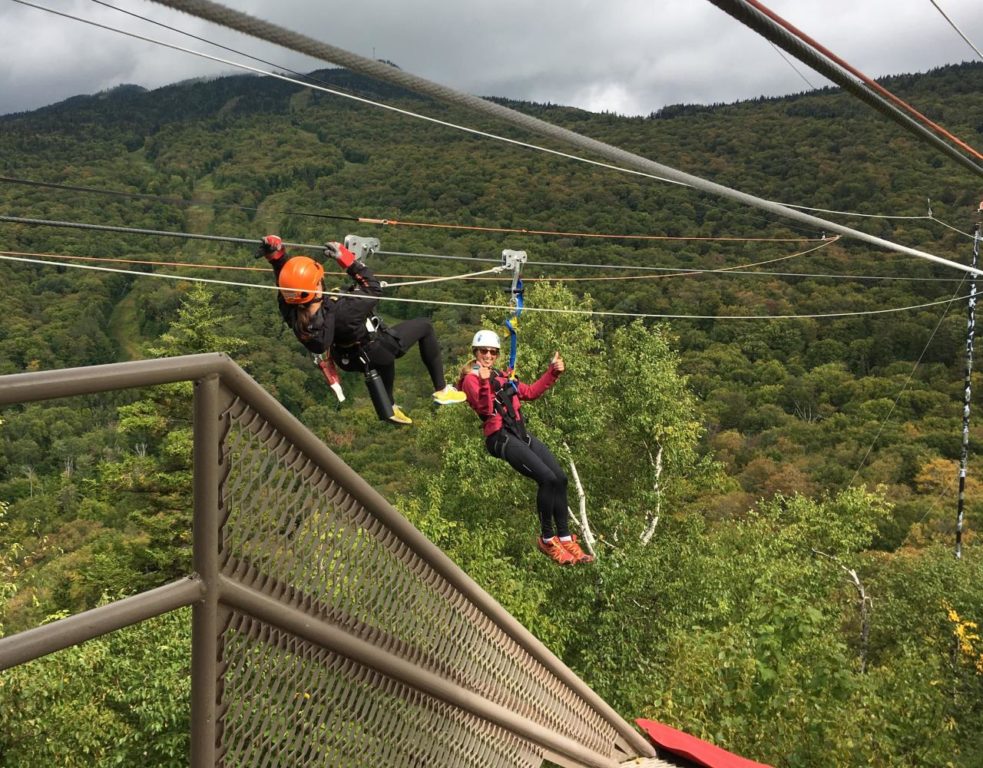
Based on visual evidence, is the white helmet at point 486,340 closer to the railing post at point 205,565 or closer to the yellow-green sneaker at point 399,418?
the yellow-green sneaker at point 399,418

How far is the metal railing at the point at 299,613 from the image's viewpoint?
6.95 ft

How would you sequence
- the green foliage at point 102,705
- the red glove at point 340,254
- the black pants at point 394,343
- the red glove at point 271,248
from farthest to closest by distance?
the green foliage at point 102,705
the black pants at point 394,343
the red glove at point 340,254
the red glove at point 271,248

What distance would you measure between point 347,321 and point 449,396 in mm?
1223

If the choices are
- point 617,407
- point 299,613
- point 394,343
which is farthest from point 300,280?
point 617,407

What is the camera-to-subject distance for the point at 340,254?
246 inches

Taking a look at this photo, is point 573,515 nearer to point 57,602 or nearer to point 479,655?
point 57,602

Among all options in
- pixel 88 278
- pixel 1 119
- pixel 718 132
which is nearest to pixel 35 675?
pixel 88 278

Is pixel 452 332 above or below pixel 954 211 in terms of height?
below

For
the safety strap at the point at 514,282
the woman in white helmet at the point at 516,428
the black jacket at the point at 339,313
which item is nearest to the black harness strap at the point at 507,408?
the woman in white helmet at the point at 516,428

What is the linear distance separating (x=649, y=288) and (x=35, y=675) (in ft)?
176

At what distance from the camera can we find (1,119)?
11338 centimetres

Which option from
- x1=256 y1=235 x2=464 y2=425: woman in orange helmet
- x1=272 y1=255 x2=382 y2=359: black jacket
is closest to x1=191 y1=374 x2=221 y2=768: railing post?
x1=256 y1=235 x2=464 y2=425: woman in orange helmet

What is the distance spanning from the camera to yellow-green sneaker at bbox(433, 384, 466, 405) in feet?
23.6

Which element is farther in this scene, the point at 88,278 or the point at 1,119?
the point at 1,119
